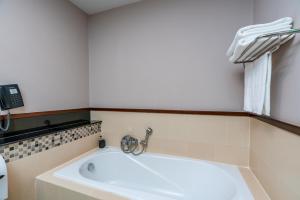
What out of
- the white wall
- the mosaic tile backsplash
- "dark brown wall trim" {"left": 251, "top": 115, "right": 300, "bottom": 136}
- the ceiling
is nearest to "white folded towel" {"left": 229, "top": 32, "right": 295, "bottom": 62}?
"dark brown wall trim" {"left": 251, "top": 115, "right": 300, "bottom": 136}

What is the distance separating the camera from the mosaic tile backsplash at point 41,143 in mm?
1240

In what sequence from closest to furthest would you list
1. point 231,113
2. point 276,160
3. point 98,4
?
point 276,160, point 231,113, point 98,4

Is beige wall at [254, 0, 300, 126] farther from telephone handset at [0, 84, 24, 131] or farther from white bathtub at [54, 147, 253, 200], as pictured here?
telephone handset at [0, 84, 24, 131]

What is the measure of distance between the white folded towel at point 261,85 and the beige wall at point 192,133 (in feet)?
1.71

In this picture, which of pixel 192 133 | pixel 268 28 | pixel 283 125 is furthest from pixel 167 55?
pixel 283 125

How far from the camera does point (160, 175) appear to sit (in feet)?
6.00

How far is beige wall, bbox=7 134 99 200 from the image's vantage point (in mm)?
1262

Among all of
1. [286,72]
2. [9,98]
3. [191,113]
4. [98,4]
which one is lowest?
[191,113]

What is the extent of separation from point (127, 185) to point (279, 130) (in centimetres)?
163

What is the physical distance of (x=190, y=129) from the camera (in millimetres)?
1794

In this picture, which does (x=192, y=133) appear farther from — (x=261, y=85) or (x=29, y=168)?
(x=29, y=168)

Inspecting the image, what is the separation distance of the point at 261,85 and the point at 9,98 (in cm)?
189

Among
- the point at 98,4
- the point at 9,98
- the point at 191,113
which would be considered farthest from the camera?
the point at 98,4

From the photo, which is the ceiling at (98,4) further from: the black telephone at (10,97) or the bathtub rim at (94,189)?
the bathtub rim at (94,189)
